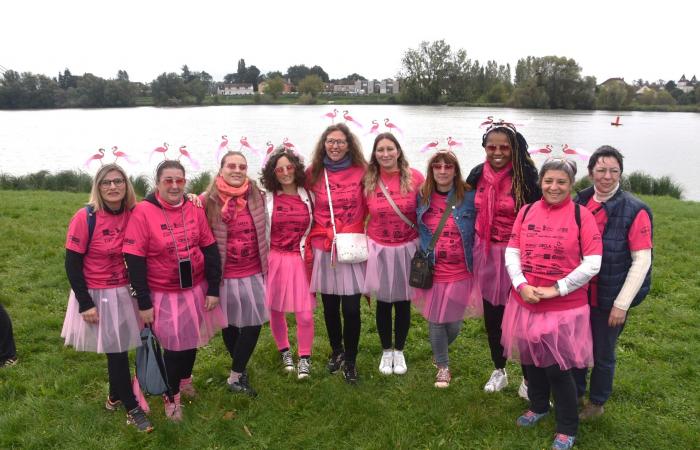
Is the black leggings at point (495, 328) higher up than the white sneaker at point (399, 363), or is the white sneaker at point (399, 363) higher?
the black leggings at point (495, 328)

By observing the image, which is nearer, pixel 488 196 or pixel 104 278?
pixel 104 278

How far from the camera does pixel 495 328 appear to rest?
405 cm

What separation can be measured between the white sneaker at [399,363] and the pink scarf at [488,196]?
4.32ft

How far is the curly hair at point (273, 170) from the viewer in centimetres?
402

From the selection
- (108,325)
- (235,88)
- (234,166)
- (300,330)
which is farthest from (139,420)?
(235,88)

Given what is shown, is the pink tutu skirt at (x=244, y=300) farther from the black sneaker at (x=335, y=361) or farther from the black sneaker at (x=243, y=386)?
the black sneaker at (x=335, y=361)

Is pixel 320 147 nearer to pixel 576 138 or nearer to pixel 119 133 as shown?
pixel 576 138

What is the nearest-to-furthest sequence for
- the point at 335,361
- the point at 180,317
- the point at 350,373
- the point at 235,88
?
the point at 180,317 → the point at 350,373 → the point at 335,361 → the point at 235,88

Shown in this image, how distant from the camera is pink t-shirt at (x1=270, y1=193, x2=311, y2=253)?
4043 mm

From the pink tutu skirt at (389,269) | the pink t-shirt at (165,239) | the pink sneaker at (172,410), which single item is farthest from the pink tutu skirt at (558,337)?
the pink sneaker at (172,410)

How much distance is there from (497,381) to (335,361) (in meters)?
1.43

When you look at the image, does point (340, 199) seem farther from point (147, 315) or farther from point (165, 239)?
point (147, 315)

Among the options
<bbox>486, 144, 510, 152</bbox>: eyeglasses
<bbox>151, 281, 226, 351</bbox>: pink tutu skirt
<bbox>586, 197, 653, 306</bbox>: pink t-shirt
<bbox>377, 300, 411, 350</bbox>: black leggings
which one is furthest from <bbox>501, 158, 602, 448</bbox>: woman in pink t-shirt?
<bbox>151, 281, 226, 351</bbox>: pink tutu skirt

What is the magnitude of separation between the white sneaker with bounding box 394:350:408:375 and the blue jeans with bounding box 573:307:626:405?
1439mm
